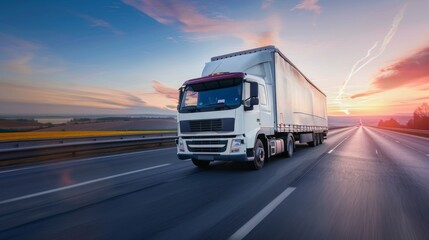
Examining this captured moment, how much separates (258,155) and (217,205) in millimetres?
3963

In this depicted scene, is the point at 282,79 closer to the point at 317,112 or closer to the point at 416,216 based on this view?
the point at 416,216

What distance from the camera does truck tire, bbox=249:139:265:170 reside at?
8133 millimetres

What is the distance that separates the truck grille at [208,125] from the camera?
7535 mm

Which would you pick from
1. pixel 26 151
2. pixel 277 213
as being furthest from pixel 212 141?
pixel 26 151

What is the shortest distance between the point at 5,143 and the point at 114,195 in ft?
47.4

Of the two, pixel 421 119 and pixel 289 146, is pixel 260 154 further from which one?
pixel 421 119

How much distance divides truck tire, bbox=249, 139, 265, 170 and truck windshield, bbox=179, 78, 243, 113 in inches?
61.8

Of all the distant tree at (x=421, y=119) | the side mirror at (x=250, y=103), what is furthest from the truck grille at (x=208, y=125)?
the distant tree at (x=421, y=119)

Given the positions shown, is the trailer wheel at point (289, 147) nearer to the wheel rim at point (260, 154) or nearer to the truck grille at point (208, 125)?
the wheel rim at point (260, 154)

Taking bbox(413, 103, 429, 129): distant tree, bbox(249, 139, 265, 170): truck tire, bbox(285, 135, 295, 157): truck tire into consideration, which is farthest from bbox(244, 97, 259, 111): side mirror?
bbox(413, 103, 429, 129): distant tree

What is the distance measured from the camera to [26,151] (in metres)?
10.8

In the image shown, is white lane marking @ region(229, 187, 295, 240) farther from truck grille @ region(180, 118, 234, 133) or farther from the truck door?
the truck door

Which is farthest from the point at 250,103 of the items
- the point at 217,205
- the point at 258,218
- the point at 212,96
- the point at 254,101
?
the point at 258,218

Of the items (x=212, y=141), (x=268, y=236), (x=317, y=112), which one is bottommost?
(x=268, y=236)
